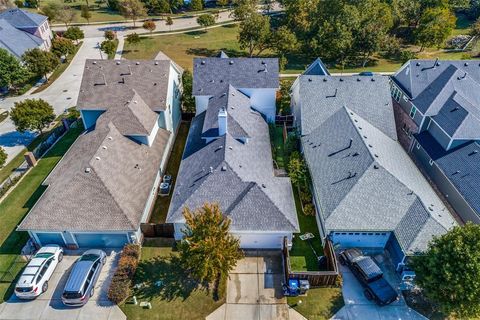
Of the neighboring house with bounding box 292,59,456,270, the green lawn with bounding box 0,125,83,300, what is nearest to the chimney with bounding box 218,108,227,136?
the neighboring house with bounding box 292,59,456,270

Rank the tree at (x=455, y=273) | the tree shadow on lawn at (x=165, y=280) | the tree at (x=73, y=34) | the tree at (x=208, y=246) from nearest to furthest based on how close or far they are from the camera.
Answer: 1. the tree at (x=455, y=273)
2. the tree at (x=208, y=246)
3. the tree shadow on lawn at (x=165, y=280)
4. the tree at (x=73, y=34)

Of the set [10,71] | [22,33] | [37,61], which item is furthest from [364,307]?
[22,33]

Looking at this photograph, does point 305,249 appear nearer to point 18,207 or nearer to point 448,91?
point 448,91

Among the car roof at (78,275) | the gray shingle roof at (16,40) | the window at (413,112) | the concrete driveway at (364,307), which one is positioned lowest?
the concrete driveway at (364,307)

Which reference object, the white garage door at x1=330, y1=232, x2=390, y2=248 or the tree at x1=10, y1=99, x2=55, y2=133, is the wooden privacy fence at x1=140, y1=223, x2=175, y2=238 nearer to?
the white garage door at x1=330, y1=232, x2=390, y2=248

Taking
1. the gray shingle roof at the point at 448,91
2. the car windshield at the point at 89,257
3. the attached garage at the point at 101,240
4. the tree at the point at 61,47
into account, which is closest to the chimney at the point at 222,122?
the attached garage at the point at 101,240

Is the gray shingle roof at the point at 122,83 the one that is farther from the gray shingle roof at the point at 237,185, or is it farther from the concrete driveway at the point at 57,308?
the concrete driveway at the point at 57,308
